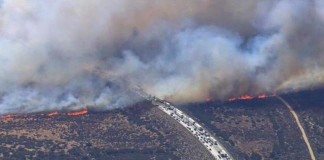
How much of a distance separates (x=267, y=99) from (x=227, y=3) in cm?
1333

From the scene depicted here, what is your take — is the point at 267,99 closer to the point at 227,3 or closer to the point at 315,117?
the point at 315,117

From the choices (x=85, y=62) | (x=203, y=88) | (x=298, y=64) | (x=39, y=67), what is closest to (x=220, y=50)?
(x=203, y=88)

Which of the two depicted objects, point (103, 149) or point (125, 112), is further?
point (125, 112)

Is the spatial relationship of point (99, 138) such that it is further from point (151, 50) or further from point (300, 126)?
point (300, 126)

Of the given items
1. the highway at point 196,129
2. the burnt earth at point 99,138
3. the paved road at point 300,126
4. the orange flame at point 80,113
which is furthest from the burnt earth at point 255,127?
the orange flame at point 80,113

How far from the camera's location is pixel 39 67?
7225 centimetres

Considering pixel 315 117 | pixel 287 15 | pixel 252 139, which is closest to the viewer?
pixel 252 139

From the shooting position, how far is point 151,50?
80.1 metres

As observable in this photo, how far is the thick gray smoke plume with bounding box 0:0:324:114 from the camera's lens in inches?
2810

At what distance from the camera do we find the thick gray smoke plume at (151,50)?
71.4m

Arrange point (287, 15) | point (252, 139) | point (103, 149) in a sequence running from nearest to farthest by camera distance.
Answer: point (103, 149)
point (252, 139)
point (287, 15)

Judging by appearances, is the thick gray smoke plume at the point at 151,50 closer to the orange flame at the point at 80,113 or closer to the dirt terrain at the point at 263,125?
the orange flame at the point at 80,113

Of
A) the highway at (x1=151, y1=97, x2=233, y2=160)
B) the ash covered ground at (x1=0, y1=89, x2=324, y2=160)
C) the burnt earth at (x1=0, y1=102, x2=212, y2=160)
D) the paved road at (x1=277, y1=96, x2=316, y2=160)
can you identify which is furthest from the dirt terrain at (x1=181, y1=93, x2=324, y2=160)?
the burnt earth at (x1=0, y1=102, x2=212, y2=160)

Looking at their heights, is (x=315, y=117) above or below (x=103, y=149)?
above
